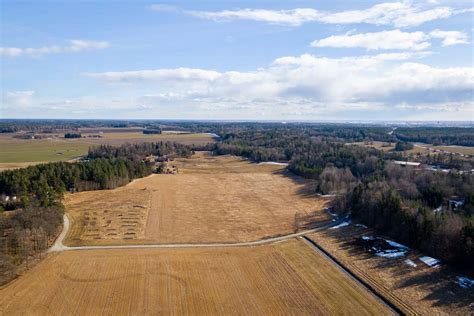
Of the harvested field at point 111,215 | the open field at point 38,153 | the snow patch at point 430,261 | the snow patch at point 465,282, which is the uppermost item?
the open field at point 38,153

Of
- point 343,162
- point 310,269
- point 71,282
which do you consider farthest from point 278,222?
point 343,162

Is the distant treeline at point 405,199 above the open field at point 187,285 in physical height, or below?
above

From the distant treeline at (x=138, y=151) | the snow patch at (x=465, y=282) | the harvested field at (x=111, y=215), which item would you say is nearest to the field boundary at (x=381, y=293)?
the snow patch at (x=465, y=282)

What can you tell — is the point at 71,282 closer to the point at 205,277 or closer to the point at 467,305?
the point at 205,277

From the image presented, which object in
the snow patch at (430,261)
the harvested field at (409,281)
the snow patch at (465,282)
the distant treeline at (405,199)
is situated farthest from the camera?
the distant treeline at (405,199)

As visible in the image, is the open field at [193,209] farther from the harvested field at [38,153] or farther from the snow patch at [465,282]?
the harvested field at [38,153]

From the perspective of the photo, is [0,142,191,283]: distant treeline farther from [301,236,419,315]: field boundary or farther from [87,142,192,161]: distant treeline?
[301,236,419,315]: field boundary
